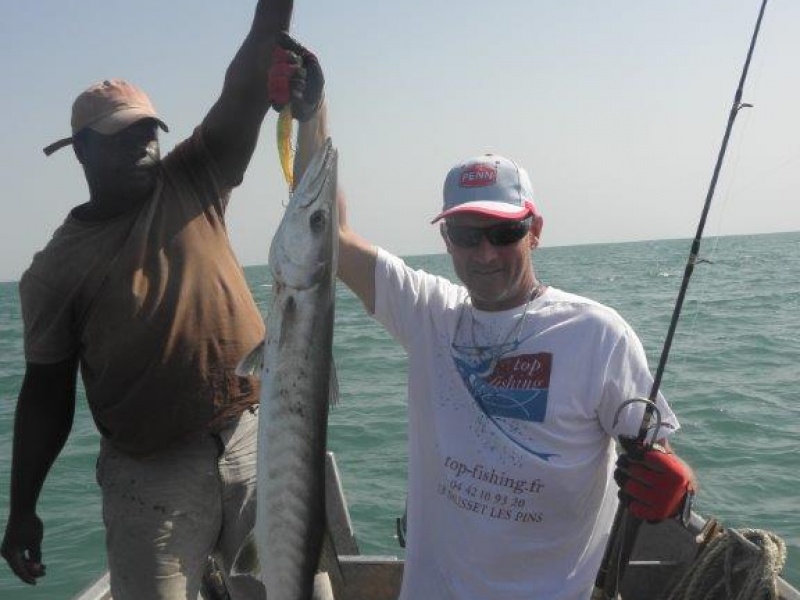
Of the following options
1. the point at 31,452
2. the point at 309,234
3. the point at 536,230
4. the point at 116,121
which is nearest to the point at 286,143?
the point at 309,234

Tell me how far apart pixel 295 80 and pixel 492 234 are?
0.85 metres

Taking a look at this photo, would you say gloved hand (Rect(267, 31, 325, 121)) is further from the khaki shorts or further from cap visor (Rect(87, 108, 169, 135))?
the khaki shorts

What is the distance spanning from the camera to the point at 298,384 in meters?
2.65

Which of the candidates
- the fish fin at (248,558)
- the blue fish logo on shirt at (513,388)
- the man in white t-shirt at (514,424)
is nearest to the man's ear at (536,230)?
the man in white t-shirt at (514,424)

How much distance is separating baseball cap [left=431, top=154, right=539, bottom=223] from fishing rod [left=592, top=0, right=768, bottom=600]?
0.78 meters

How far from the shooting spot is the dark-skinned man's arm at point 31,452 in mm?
3553

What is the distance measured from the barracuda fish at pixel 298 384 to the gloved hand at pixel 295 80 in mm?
241

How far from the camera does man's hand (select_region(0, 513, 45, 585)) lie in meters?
3.58

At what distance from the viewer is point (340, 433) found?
12.4 meters

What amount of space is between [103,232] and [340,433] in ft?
30.4

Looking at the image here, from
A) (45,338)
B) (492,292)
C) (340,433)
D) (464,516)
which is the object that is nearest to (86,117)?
(45,338)

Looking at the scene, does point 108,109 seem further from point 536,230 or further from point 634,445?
point 634,445

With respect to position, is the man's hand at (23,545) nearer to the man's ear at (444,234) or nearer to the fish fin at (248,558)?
the fish fin at (248,558)

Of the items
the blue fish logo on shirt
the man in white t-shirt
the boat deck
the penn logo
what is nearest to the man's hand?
the boat deck
